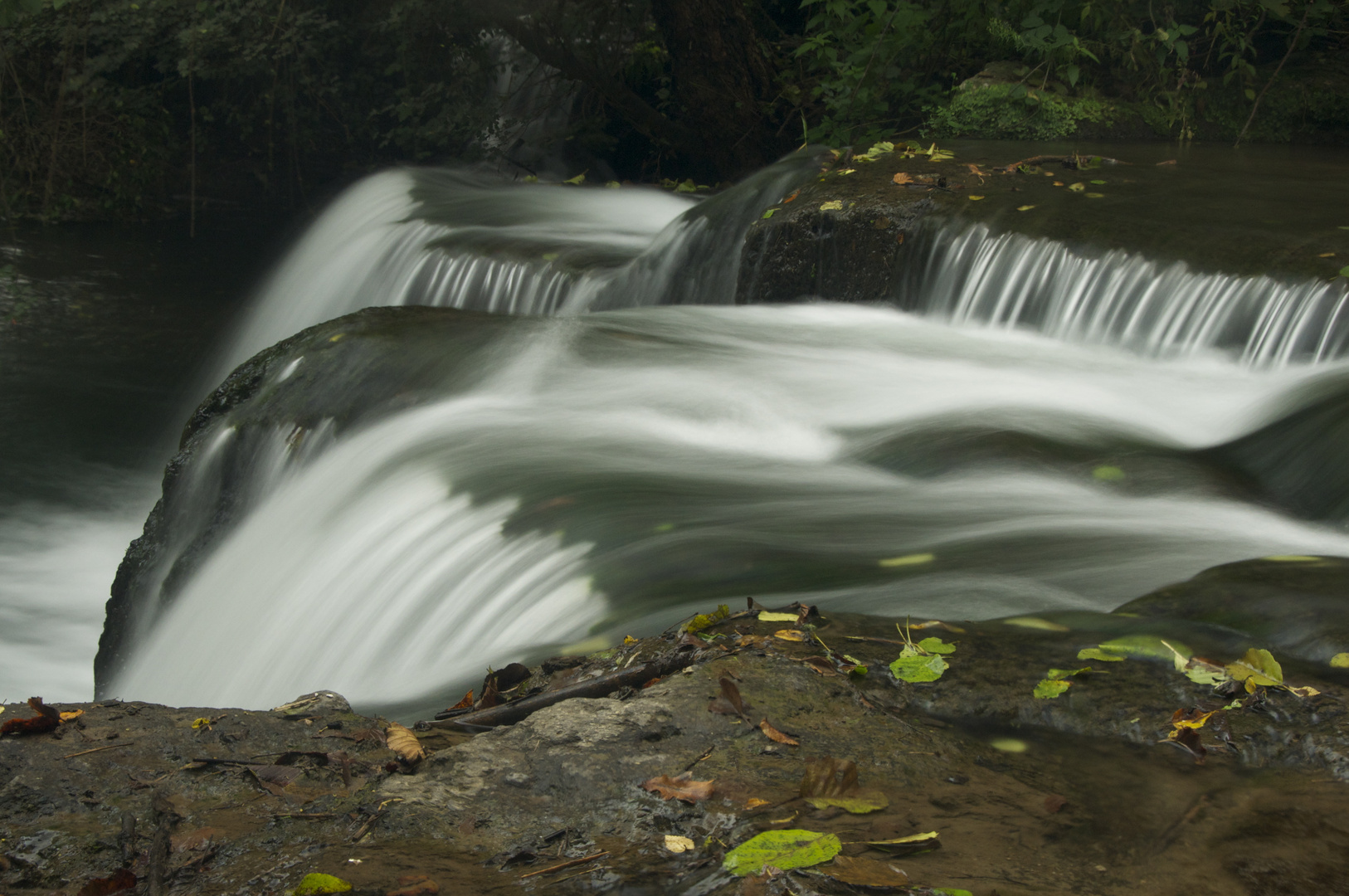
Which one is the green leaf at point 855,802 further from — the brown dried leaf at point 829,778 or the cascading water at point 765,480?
the cascading water at point 765,480

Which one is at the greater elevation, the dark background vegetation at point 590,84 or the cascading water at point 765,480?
the dark background vegetation at point 590,84

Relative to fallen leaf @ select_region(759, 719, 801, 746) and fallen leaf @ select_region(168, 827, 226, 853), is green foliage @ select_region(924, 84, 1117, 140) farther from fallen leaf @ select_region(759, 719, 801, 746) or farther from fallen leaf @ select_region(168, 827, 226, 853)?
fallen leaf @ select_region(168, 827, 226, 853)

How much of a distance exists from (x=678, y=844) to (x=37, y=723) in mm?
1193

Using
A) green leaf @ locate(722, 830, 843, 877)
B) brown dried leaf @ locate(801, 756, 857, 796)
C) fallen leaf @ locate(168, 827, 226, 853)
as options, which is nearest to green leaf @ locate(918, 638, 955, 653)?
brown dried leaf @ locate(801, 756, 857, 796)

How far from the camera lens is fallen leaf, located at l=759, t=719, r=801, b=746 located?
6.35 feet

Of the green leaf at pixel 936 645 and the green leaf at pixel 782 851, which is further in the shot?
the green leaf at pixel 936 645

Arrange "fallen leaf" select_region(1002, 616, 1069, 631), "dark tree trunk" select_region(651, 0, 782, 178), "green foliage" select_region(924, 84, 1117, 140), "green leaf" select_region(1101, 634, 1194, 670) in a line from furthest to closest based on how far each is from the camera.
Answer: "dark tree trunk" select_region(651, 0, 782, 178) → "green foliage" select_region(924, 84, 1117, 140) → "fallen leaf" select_region(1002, 616, 1069, 631) → "green leaf" select_region(1101, 634, 1194, 670)

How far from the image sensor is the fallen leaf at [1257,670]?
217 centimetres

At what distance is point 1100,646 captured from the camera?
2355mm

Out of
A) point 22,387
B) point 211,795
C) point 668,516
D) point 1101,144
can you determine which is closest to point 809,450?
point 668,516

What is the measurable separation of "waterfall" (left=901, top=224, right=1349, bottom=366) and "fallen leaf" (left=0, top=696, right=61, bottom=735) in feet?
15.7

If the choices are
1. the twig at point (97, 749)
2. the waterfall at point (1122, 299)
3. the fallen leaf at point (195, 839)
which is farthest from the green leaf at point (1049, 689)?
the waterfall at point (1122, 299)

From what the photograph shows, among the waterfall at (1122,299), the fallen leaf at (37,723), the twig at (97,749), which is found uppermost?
the waterfall at (1122,299)

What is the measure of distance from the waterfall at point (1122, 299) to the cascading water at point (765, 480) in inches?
0.5
